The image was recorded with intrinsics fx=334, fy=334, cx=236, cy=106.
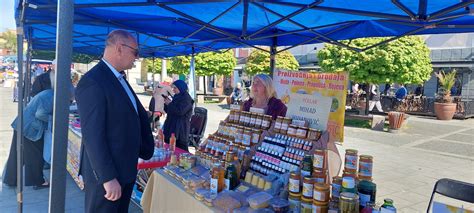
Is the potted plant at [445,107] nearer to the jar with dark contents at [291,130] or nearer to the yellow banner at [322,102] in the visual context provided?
the yellow banner at [322,102]

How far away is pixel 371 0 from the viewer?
311 cm

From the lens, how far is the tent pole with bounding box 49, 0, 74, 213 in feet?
4.34

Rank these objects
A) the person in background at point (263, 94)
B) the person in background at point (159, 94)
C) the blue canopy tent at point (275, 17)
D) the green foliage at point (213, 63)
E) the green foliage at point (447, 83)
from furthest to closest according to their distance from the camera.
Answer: the green foliage at point (213, 63) → the green foliage at point (447, 83) → the person in background at point (159, 94) → the person in background at point (263, 94) → the blue canopy tent at point (275, 17)

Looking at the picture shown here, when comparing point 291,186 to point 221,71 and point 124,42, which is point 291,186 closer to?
point 124,42

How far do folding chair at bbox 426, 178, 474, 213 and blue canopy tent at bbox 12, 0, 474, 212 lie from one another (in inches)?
50.0

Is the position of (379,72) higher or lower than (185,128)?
higher

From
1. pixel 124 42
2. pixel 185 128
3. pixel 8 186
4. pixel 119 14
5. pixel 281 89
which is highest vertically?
pixel 119 14

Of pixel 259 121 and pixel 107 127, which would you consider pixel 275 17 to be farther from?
pixel 107 127

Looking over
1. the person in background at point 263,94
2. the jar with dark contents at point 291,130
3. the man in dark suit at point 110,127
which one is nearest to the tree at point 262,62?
the person in background at point 263,94

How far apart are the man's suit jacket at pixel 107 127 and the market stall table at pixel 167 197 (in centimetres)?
49

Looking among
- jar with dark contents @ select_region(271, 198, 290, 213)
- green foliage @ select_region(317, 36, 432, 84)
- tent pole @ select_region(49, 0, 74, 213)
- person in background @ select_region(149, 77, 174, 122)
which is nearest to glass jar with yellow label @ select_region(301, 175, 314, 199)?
jar with dark contents @ select_region(271, 198, 290, 213)

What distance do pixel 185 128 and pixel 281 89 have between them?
2.27 m

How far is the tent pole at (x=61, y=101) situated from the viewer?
132 cm

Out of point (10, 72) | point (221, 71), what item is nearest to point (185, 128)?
point (221, 71)
